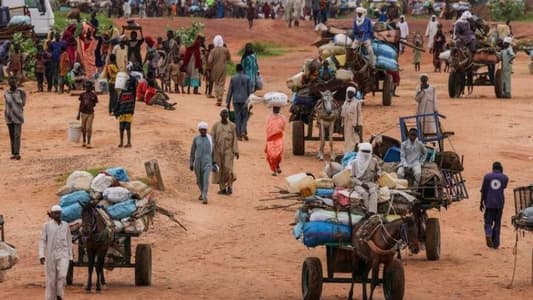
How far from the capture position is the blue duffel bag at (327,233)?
709 inches

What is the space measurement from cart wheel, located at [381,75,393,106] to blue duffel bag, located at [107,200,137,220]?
18.9 m

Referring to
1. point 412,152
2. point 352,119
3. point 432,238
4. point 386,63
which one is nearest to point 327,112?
point 352,119

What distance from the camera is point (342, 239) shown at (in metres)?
18.0

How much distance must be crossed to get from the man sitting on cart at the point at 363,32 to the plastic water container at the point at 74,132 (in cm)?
673

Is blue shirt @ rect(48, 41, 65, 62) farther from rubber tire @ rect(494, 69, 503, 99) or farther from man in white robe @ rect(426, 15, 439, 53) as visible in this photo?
man in white robe @ rect(426, 15, 439, 53)

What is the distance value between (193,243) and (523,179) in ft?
28.3

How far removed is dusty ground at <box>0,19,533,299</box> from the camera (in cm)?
2014

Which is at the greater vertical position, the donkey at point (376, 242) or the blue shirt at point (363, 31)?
the blue shirt at point (363, 31)

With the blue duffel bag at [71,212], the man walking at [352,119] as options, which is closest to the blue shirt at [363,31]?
the man walking at [352,119]

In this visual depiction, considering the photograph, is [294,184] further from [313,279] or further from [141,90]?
[141,90]

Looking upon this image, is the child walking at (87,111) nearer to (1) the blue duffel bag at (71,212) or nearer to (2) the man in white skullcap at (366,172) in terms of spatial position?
(1) the blue duffel bag at (71,212)

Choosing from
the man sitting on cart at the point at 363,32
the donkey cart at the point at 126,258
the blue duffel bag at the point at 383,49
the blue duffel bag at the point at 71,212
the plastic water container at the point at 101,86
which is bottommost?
the plastic water container at the point at 101,86

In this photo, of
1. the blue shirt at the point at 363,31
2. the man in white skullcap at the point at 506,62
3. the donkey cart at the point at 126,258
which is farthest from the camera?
the man in white skullcap at the point at 506,62

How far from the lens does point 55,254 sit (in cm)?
1812
